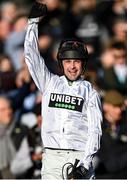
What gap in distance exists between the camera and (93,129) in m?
6.87

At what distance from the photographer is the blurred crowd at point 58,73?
10508mm

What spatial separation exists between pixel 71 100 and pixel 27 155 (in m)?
3.40

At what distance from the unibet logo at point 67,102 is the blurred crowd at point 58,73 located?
318 centimetres

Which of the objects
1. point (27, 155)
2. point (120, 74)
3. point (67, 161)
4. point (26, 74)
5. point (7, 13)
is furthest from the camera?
point (7, 13)

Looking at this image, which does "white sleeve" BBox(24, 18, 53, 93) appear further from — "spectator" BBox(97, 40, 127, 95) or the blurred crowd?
"spectator" BBox(97, 40, 127, 95)

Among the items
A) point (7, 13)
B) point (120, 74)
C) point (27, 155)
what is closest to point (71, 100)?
point (27, 155)

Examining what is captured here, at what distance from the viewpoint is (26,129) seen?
1062cm

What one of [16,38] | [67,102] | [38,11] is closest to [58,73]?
[16,38]

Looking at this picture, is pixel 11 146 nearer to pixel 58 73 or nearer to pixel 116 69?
pixel 58 73

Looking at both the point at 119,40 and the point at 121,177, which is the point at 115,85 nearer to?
the point at 119,40

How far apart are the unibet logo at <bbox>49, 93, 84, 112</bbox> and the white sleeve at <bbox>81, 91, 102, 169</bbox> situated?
10 cm

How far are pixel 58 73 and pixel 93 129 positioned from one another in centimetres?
478

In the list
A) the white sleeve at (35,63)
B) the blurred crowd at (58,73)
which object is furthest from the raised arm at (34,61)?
the blurred crowd at (58,73)

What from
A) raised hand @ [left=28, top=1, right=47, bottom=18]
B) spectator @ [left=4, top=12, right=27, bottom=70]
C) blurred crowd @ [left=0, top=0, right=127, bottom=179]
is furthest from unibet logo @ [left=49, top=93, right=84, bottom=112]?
spectator @ [left=4, top=12, right=27, bottom=70]
